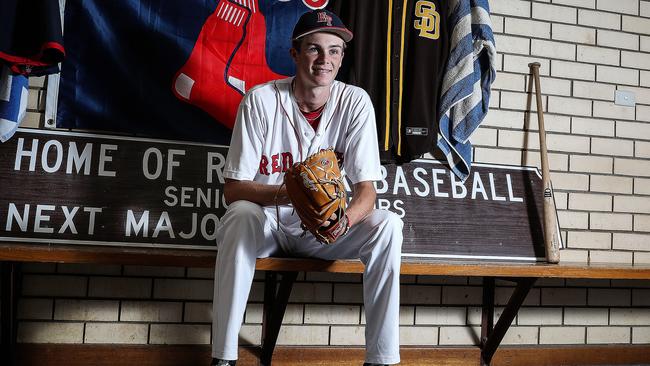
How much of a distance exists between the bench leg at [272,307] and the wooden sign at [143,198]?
32 centimetres

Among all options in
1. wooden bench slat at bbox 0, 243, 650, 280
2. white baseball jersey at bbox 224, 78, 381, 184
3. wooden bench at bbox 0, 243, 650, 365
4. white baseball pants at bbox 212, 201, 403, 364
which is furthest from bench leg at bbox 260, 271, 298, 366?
white baseball jersey at bbox 224, 78, 381, 184

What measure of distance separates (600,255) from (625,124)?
697 millimetres

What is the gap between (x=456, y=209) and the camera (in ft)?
10.1

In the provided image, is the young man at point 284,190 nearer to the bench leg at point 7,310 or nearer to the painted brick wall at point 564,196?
the painted brick wall at point 564,196

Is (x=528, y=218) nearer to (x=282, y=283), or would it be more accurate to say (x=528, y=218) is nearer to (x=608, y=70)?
(x=608, y=70)

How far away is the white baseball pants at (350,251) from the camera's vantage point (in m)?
1.96

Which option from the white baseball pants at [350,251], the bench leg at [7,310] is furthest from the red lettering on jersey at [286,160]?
the bench leg at [7,310]

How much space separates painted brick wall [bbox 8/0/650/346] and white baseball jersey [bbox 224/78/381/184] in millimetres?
762

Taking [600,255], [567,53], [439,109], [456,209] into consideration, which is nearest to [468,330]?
[456,209]

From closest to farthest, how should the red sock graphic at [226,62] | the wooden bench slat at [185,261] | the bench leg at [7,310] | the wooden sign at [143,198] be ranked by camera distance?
1. the wooden bench slat at [185,261]
2. the bench leg at [7,310]
3. the wooden sign at [143,198]
4. the red sock graphic at [226,62]

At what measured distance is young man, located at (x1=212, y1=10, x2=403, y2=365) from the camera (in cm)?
201

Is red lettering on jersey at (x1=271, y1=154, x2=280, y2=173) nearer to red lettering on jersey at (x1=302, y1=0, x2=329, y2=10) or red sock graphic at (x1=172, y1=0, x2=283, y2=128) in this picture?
red sock graphic at (x1=172, y1=0, x2=283, y2=128)

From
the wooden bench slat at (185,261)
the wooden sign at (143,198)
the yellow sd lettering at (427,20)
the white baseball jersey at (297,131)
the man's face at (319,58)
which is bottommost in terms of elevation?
the wooden bench slat at (185,261)

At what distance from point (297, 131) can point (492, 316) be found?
1.45 metres
